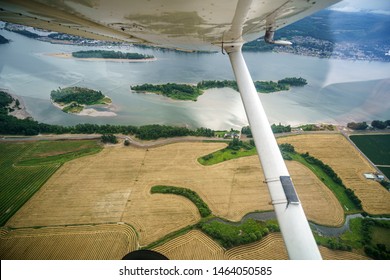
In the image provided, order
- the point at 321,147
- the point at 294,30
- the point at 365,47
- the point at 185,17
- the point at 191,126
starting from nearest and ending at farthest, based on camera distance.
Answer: the point at 185,17 < the point at 321,147 < the point at 191,126 < the point at 365,47 < the point at 294,30

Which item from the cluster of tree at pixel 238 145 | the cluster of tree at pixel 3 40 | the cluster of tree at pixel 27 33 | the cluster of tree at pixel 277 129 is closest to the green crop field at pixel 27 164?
the cluster of tree at pixel 238 145

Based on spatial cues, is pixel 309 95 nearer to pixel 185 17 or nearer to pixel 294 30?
pixel 294 30

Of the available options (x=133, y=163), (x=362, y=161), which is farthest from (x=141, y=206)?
(x=362, y=161)

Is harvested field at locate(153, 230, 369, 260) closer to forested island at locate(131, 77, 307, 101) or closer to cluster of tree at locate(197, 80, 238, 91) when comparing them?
forested island at locate(131, 77, 307, 101)

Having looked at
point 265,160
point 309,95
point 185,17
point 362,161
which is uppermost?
point 185,17

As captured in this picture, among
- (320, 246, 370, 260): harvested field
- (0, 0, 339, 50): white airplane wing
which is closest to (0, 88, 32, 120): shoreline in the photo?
(0, 0, 339, 50): white airplane wing

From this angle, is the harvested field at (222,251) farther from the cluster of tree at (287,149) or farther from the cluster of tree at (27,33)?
the cluster of tree at (27,33)
